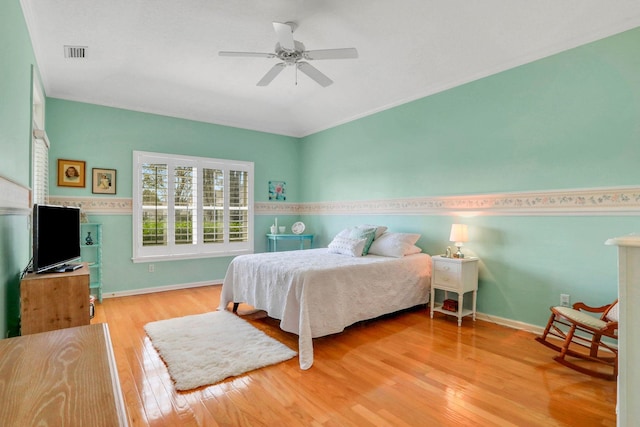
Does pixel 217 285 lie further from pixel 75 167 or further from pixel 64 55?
pixel 64 55

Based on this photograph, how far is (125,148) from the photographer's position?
480cm

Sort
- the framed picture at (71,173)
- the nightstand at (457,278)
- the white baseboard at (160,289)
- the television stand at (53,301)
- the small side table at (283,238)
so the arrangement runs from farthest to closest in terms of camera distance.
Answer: the small side table at (283,238) < the white baseboard at (160,289) < the framed picture at (71,173) < the nightstand at (457,278) < the television stand at (53,301)

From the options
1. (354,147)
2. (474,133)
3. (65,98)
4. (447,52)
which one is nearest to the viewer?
(447,52)

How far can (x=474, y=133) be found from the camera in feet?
12.6

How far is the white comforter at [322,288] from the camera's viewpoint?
2965 millimetres

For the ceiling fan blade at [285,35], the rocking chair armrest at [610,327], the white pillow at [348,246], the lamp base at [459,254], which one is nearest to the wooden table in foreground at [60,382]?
the ceiling fan blade at [285,35]

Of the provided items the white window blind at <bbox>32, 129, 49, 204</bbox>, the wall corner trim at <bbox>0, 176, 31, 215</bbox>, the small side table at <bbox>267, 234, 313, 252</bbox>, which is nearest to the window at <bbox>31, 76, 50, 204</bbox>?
the white window blind at <bbox>32, 129, 49, 204</bbox>

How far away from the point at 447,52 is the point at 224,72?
8.80ft

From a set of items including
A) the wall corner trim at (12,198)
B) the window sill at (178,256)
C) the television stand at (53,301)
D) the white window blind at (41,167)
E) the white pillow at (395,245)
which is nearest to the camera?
the wall corner trim at (12,198)

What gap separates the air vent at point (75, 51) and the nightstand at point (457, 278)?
453 centimetres

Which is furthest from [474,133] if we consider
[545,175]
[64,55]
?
[64,55]

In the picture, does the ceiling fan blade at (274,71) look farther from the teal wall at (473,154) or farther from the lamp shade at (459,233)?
the lamp shade at (459,233)

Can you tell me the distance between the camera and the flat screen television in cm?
229

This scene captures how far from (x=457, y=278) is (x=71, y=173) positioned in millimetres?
5089
